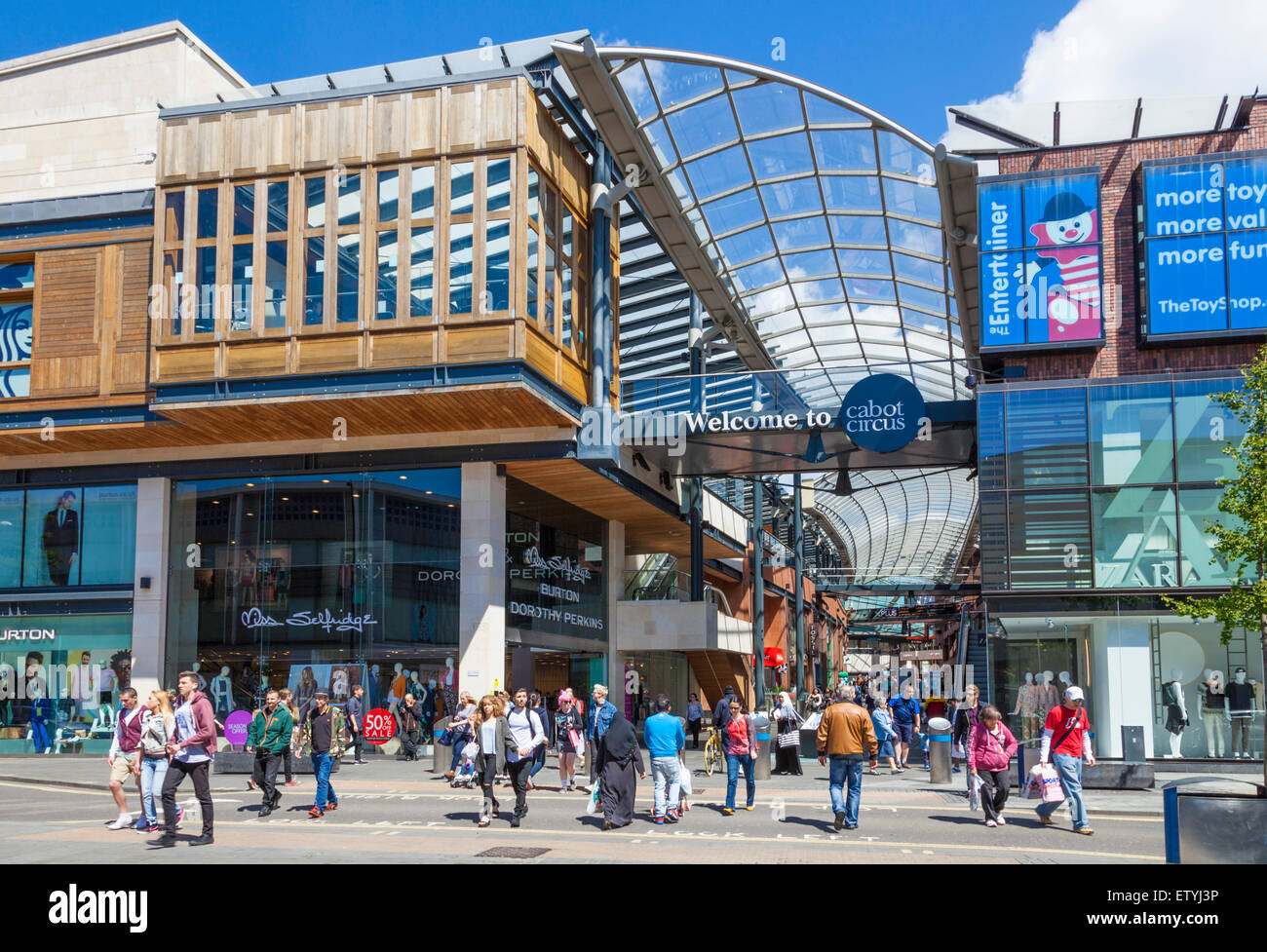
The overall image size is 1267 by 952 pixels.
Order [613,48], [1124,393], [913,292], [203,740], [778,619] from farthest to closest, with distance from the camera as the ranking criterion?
[778,619], [913,292], [1124,393], [613,48], [203,740]

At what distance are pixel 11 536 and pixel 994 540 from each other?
22887 mm

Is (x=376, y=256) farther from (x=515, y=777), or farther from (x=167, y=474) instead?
(x=515, y=777)

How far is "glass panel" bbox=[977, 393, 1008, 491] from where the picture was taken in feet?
80.1

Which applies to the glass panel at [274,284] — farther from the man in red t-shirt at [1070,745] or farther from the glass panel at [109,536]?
the man in red t-shirt at [1070,745]

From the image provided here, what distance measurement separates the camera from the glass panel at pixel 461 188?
928 inches

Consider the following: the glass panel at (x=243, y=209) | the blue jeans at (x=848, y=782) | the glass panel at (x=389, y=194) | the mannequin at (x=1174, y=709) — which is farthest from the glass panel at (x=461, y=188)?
the mannequin at (x=1174, y=709)

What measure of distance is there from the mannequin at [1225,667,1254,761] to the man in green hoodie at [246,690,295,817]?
17.6 m

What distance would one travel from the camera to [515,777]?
15047mm

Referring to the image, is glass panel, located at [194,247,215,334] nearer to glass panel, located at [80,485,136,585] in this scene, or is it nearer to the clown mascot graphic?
glass panel, located at [80,485,136,585]

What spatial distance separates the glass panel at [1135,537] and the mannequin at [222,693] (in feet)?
62.1

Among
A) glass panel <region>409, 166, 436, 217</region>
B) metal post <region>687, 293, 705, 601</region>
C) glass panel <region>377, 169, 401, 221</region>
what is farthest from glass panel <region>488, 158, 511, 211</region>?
metal post <region>687, 293, 705, 601</region>
